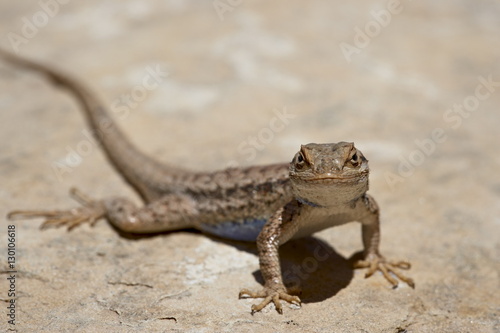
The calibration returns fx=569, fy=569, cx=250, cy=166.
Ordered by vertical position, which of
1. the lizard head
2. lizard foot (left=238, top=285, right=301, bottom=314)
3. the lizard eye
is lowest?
lizard foot (left=238, top=285, right=301, bottom=314)

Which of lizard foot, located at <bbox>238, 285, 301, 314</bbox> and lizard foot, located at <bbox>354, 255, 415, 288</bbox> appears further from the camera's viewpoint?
lizard foot, located at <bbox>354, 255, 415, 288</bbox>

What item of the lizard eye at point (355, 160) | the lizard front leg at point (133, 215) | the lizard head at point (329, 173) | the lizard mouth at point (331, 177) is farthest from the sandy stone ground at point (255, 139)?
the lizard eye at point (355, 160)

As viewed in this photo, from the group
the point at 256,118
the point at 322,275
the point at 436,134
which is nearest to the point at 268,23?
the point at 256,118

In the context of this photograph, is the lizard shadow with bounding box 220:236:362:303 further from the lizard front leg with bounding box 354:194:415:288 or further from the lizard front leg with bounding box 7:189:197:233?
the lizard front leg with bounding box 7:189:197:233

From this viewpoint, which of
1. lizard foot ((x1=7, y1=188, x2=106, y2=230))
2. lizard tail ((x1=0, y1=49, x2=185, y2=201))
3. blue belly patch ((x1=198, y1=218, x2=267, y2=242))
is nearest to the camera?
blue belly patch ((x1=198, y1=218, x2=267, y2=242))

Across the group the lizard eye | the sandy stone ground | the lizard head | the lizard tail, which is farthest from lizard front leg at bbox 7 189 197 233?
the lizard eye

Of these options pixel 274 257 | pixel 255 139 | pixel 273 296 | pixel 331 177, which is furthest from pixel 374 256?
pixel 255 139

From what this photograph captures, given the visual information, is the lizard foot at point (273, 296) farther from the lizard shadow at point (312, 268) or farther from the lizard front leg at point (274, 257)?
the lizard shadow at point (312, 268)
